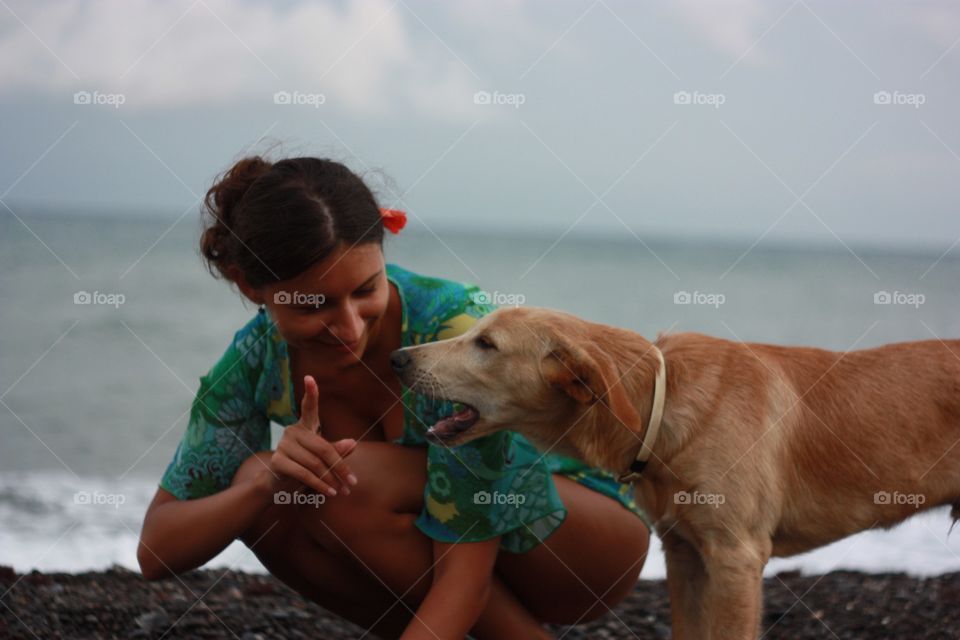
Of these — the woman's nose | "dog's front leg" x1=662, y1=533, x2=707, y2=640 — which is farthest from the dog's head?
"dog's front leg" x1=662, y1=533, x2=707, y2=640

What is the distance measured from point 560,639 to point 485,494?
3.58 feet

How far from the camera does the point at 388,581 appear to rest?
322 centimetres

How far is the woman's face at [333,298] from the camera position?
2928mm

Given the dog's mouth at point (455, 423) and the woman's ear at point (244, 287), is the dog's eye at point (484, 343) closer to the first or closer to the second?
the dog's mouth at point (455, 423)

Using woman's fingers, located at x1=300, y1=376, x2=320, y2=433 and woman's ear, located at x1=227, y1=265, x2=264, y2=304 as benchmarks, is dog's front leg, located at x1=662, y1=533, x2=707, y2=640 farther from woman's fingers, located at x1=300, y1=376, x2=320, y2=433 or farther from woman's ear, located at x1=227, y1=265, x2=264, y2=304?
woman's ear, located at x1=227, y1=265, x2=264, y2=304

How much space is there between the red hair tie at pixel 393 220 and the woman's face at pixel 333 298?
246 millimetres

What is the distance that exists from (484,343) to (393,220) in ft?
1.68

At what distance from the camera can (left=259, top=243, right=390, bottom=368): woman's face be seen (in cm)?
293

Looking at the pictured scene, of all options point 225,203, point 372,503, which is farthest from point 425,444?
point 225,203

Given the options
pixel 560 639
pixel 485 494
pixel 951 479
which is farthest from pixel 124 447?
pixel 951 479

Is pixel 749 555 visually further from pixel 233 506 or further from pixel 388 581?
pixel 233 506

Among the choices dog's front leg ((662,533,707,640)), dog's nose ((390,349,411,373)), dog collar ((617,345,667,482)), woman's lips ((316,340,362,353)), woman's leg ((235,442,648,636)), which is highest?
woman's lips ((316,340,362,353))

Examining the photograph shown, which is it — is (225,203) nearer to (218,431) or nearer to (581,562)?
(218,431)

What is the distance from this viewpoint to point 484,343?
342 cm
